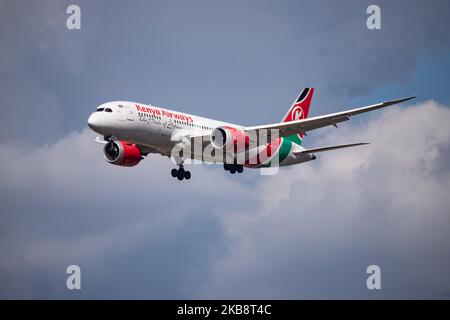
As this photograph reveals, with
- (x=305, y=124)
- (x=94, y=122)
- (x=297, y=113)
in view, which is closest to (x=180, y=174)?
(x=94, y=122)

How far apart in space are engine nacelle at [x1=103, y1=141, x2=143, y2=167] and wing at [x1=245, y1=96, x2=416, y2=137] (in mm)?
8543

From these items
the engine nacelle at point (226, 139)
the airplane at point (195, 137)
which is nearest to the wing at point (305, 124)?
the airplane at point (195, 137)

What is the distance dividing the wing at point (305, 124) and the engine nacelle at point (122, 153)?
28.0 ft

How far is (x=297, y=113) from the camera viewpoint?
70812 mm

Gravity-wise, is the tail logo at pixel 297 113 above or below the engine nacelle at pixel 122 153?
above

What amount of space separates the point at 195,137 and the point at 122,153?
6.22 meters

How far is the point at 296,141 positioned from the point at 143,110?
15861 millimetres

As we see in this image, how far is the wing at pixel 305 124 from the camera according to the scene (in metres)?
54.3

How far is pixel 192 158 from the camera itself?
6106 centimetres

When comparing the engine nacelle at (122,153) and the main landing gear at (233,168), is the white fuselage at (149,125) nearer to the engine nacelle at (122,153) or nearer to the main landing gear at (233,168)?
the engine nacelle at (122,153)

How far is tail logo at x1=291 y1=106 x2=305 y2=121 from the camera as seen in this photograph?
7038 centimetres

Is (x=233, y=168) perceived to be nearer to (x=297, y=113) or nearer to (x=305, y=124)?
(x=305, y=124)
